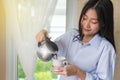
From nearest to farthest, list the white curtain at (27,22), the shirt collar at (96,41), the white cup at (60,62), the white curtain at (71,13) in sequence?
1. the white cup at (60,62)
2. the shirt collar at (96,41)
3. the white curtain at (27,22)
4. the white curtain at (71,13)

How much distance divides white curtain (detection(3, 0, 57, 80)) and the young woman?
13.3 inches

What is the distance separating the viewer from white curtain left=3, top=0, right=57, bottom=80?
1.53 meters

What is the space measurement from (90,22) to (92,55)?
0.53 feet

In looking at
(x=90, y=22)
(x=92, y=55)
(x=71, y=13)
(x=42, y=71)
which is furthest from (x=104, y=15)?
(x=42, y=71)

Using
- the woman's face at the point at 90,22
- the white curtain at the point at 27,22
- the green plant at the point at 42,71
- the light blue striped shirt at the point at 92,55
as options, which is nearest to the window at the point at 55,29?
the green plant at the point at 42,71

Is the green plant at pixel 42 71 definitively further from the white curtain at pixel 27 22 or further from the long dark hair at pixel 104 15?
the long dark hair at pixel 104 15

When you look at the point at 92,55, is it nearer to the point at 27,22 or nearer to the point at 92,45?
the point at 92,45

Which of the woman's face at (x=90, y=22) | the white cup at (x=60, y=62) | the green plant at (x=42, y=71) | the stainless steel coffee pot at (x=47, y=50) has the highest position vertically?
the woman's face at (x=90, y=22)

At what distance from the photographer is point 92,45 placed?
1.18 meters

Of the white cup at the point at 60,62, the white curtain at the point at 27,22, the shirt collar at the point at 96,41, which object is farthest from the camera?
the white curtain at the point at 27,22

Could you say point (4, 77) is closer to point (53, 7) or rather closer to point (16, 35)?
point (16, 35)

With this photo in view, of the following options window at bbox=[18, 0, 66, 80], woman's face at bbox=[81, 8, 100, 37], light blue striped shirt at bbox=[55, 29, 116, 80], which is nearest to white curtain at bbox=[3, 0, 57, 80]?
window at bbox=[18, 0, 66, 80]

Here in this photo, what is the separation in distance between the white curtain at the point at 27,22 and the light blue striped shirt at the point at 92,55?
0.33m

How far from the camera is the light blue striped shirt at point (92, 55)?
3.68 ft
